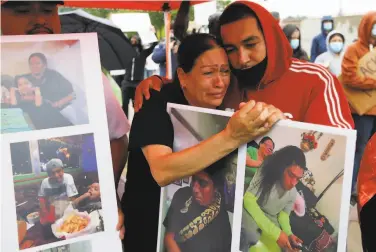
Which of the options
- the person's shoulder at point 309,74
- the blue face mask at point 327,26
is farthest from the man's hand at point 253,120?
the blue face mask at point 327,26

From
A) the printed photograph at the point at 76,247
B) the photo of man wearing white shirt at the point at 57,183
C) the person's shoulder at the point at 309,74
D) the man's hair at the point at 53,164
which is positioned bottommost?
the printed photograph at the point at 76,247

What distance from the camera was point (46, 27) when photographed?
1.39 metres

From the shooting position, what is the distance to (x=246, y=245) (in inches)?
42.1

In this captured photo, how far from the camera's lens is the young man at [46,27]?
1.32 metres

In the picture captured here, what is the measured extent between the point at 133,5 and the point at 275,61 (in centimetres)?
152

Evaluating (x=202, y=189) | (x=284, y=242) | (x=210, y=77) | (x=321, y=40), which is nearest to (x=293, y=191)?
(x=284, y=242)

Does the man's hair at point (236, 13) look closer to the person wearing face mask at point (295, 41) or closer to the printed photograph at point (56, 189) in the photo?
the printed photograph at point (56, 189)

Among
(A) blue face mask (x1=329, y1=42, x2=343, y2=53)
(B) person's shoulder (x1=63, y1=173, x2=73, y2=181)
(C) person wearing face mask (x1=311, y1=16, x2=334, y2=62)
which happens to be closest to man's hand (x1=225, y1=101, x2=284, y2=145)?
(B) person's shoulder (x1=63, y1=173, x2=73, y2=181)

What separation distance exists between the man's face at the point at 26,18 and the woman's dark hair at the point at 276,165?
869 millimetres

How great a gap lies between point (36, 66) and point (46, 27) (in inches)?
11.9

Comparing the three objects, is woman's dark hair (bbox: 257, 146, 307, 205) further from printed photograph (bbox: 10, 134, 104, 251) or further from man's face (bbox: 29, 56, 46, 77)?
man's face (bbox: 29, 56, 46, 77)

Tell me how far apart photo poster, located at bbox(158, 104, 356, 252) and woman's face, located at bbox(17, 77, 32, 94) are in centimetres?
43

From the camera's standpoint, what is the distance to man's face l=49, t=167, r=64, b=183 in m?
1.18

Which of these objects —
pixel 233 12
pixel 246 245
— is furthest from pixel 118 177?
pixel 233 12
